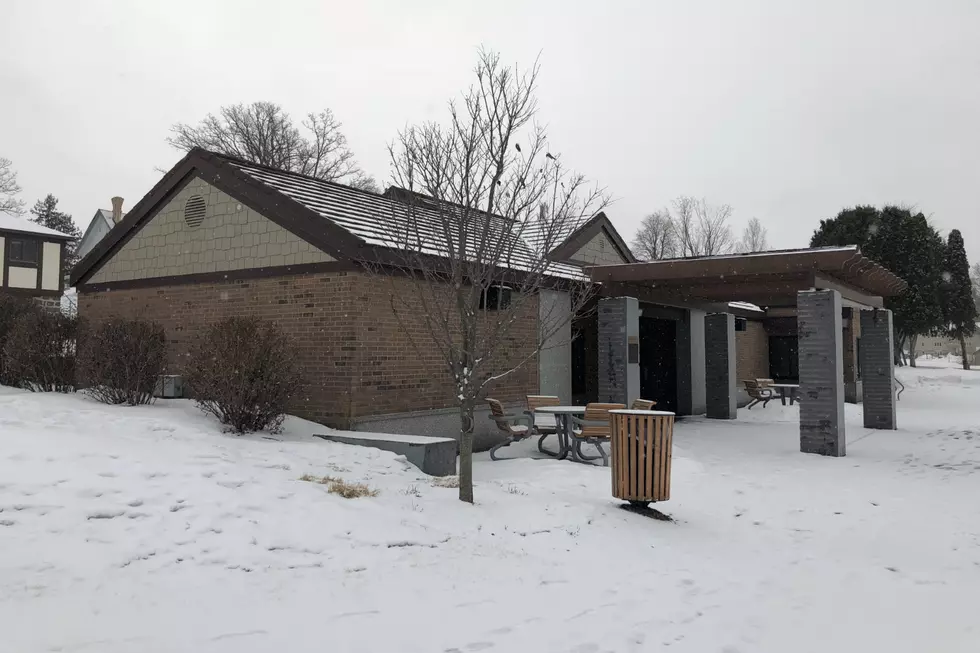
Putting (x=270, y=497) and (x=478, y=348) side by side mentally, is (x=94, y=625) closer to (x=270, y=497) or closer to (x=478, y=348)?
(x=270, y=497)

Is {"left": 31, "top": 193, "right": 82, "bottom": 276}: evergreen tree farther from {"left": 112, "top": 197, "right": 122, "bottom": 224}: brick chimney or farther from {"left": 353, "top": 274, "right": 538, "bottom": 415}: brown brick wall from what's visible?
{"left": 353, "top": 274, "right": 538, "bottom": 415}: brown brick wall

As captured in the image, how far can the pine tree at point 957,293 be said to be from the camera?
3788 centimetres

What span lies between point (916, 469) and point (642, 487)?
18.4 feet

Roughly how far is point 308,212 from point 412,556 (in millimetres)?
6196

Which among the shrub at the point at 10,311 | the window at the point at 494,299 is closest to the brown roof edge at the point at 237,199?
the shrub at the point at 10,311

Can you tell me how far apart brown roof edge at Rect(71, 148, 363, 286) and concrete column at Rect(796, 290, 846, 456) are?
7354 millimetres

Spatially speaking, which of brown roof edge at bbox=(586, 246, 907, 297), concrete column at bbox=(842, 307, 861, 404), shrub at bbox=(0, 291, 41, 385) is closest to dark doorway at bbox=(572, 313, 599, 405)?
brown roof edge at bbox=(586, 246, 907, 297)

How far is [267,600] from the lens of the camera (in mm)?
4246

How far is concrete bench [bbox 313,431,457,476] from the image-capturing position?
26.5 feet

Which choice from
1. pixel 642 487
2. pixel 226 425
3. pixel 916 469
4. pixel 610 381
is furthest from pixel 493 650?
pixel 610 381

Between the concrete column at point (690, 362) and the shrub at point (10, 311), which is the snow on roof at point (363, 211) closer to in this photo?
the concrete column at point (690, 362)

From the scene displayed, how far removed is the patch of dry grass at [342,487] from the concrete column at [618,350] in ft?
23.5

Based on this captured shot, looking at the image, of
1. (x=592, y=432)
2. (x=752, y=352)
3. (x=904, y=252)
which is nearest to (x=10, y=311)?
Answer: (x=592, y=432)

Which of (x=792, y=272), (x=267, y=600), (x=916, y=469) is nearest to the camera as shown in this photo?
(x=267, y=600)
